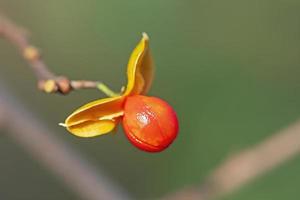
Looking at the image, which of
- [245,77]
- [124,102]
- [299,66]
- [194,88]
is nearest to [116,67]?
[194,88]

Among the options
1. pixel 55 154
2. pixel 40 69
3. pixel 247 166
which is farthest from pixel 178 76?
pixel 40 69

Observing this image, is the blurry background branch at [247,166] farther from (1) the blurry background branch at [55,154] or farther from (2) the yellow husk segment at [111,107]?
(2) the yellow husk segment at [111,107]

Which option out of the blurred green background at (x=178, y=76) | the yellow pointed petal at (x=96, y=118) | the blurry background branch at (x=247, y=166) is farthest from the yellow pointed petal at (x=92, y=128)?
the blurred green background at (x=178, y=76)

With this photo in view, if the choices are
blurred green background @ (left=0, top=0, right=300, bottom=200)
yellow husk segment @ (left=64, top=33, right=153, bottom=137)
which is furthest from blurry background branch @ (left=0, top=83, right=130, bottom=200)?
blurred green background @ (left=0, top=0, right=300, bottom=200)

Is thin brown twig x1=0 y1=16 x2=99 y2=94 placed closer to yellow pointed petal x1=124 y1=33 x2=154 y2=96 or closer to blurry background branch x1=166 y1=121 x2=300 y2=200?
yellow pointed petal x1=124 y1=33 x2=154 y2=96

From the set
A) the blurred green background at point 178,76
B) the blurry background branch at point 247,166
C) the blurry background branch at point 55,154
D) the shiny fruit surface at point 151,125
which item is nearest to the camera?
the shiny fruit surface at point 151,125
